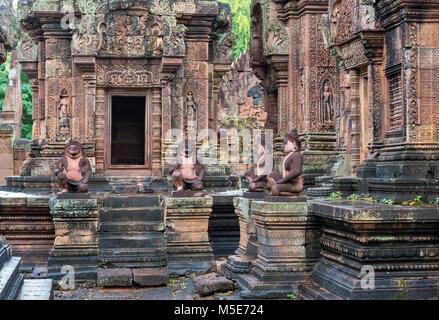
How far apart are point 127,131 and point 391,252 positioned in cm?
1044

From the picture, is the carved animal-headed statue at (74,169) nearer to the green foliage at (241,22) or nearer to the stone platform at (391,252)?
the stone platform at (391,252)

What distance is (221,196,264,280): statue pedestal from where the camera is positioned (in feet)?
28.1

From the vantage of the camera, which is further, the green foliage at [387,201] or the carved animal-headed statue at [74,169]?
the carved animal-headed statue at [74,169]

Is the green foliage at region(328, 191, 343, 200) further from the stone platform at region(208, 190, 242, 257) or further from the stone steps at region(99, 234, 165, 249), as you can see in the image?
the stone steps at region(99, 234, 165, 249)

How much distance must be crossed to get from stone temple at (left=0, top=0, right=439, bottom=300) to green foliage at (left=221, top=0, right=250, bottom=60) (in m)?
22.4

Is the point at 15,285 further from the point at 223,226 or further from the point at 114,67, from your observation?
the point at 114,67

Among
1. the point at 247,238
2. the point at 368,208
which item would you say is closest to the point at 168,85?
the point at 247,238

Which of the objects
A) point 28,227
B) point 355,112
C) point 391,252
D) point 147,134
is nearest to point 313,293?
point 391,252

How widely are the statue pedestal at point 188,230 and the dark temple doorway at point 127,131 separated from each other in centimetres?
576

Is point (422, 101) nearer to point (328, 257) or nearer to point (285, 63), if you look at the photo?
point (328, 257)

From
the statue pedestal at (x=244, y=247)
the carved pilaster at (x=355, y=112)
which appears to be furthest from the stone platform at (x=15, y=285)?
the carved pilaster at (x=355, y=112)

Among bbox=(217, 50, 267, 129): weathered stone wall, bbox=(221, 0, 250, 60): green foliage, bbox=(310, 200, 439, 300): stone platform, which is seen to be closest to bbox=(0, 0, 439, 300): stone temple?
bbox=(310, 200, 439, 300): stone platform

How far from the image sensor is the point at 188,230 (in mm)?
10766

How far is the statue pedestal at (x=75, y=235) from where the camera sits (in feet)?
33.1
